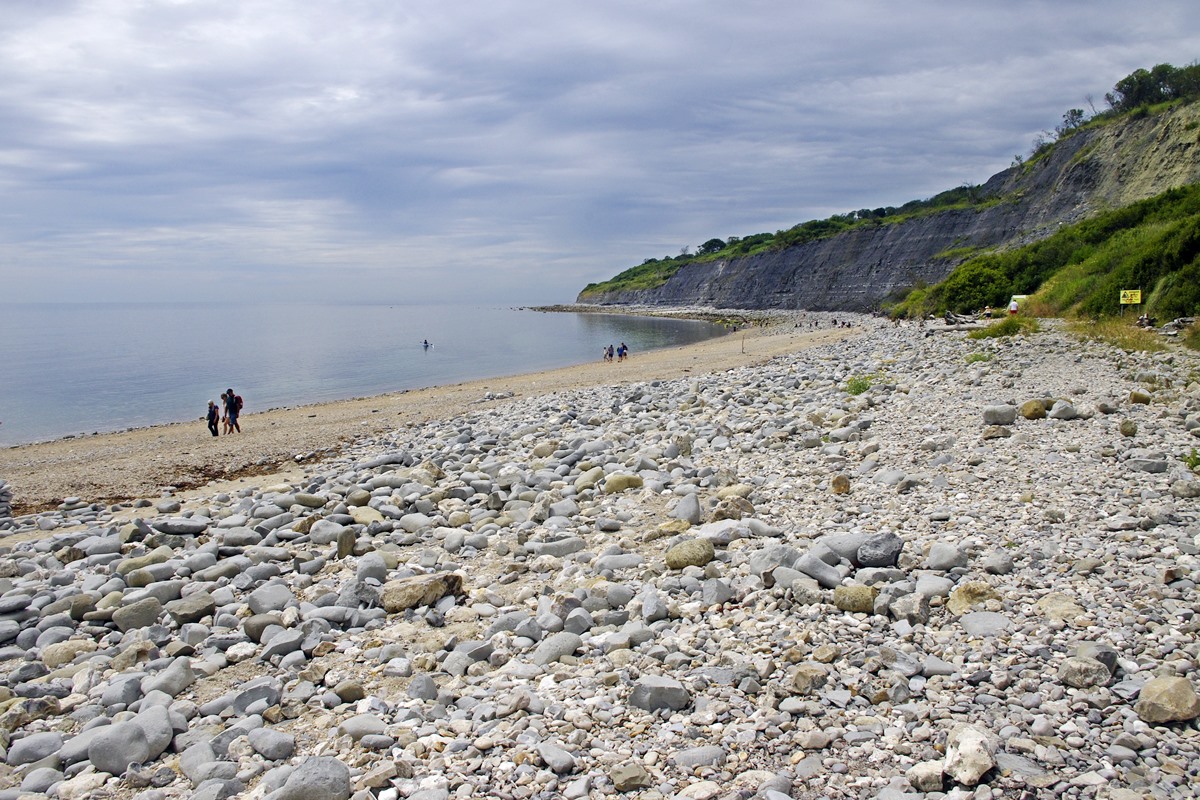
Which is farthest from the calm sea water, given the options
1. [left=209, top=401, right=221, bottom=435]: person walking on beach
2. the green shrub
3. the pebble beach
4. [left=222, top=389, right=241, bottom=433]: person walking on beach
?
the green shrub

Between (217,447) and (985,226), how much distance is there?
65.7 metres

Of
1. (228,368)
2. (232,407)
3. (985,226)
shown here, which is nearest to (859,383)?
(232,407)

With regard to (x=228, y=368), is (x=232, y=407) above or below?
below

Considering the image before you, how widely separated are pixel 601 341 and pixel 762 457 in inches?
2132

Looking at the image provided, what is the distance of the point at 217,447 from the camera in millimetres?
18328

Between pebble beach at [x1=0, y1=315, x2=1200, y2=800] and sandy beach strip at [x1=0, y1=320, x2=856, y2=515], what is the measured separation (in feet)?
13.1

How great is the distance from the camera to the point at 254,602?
246 inches

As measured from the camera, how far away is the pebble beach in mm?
3367

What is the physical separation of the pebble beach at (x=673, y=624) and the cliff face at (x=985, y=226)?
43955 millimetres

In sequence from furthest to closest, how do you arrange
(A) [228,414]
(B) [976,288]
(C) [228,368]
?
(C) [228,368] → (B) [976,288] → (A) [228,414]

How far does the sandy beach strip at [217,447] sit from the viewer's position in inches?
560

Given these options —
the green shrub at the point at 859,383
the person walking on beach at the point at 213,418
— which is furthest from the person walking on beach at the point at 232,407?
the green shrub at the point at 859,383

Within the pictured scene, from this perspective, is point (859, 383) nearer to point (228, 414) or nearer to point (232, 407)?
point (232, 407)

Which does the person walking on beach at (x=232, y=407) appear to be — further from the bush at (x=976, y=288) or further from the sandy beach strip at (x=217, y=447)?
the bush at (x=976, y=288)
